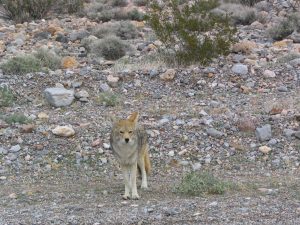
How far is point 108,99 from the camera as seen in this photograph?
37.5 ft

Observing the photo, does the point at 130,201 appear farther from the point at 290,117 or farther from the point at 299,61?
the point at 299,61

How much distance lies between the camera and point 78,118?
1066 centimetres

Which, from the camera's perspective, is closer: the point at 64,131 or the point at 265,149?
the point at 265,149

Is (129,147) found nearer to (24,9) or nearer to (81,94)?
(81,94)

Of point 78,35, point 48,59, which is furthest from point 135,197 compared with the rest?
point 78,35

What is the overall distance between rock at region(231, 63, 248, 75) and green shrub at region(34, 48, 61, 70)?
397 centimetres

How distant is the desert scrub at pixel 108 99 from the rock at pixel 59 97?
1.56ft

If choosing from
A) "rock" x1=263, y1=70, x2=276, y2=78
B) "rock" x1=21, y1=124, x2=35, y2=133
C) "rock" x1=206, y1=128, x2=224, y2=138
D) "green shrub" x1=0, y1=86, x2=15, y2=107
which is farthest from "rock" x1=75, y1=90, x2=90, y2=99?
"rock" x1=263, y1=70, x2=276, y2=78

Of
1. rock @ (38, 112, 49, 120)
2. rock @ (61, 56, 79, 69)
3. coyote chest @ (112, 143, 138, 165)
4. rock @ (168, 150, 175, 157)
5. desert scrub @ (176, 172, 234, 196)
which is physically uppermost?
coyote chest @ (112, 143, 138, 165)

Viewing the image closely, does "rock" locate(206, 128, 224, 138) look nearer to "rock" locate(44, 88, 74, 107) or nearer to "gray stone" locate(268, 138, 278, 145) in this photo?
"gray stone" locate(268, 138, 278, 145)

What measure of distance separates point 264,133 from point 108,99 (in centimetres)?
299

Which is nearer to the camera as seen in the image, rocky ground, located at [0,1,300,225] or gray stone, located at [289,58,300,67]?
rocky ground, located at [0,1,300,225]

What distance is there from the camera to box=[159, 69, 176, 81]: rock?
12547 mm

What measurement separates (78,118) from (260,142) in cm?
290
